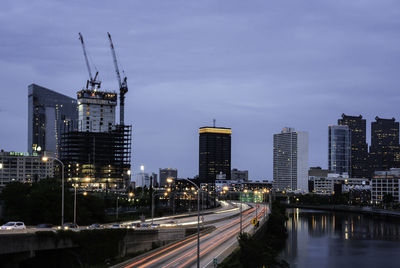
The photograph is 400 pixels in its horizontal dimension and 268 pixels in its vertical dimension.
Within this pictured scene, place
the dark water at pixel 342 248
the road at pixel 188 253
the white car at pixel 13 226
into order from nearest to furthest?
the road at pixel 188 253 → the white car at pixel 13 226 → the dark water at pixel 342 248

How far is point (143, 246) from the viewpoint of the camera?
271 feet

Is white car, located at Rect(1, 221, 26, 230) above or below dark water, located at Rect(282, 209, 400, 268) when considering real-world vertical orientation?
above

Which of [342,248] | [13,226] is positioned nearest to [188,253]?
[13,226]

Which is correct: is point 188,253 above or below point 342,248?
above

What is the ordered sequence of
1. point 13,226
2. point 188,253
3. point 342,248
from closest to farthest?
1. point 188,253
2. point 13,226
3. point 342,248

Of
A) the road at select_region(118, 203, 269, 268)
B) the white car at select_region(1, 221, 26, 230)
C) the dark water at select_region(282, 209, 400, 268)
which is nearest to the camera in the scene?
the road at select_region(118, 203, 269, 268)

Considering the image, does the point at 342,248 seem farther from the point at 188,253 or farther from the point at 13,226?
the point at 13,226

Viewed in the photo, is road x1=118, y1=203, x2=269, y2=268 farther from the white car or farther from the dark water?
the white car

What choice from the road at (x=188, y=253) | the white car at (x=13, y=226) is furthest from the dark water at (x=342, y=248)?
the white car at (x=13, y=226)

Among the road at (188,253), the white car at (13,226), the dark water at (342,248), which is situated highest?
the white car at (13,226)

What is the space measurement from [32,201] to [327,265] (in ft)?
183

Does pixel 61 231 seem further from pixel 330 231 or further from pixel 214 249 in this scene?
pixel 330 231

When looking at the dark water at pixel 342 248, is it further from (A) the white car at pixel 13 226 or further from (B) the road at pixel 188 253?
(A) the white car at pixel 13 226

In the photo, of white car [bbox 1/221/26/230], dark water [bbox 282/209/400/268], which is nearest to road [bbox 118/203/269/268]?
dark water [bbox 282/209/400/268]
